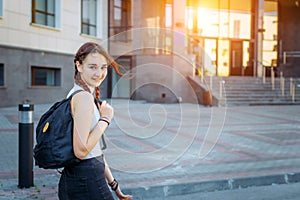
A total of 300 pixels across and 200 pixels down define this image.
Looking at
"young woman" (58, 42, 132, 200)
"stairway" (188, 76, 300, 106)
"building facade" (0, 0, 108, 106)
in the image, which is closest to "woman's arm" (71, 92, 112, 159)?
"young woman" (58, 42, 132, 200)

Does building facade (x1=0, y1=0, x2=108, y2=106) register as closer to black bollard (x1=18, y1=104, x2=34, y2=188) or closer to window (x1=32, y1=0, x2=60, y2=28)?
window (x1=32, y1=0, x2=60, y2=28)

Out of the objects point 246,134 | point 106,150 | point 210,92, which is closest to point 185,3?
point 210,92

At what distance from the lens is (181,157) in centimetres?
695

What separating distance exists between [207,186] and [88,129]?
3.45 meters

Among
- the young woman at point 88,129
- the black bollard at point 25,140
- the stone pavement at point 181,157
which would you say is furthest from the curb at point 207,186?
the young woman at point 88,129

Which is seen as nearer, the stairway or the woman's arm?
the woman's arm

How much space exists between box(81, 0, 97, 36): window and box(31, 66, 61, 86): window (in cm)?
305

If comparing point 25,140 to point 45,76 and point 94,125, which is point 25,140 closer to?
point 94,125

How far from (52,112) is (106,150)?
5214 mm

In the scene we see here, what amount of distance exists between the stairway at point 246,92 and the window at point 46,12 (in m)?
7.20

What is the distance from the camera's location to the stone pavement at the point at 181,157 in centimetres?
510

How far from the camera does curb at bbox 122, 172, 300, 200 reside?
493 cm

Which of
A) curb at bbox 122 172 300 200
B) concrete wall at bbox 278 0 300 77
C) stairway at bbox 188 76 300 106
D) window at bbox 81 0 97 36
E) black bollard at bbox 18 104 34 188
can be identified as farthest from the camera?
concrete wall at bbox 278 0 300 77

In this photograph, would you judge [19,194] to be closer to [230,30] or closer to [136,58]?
[136,58]
